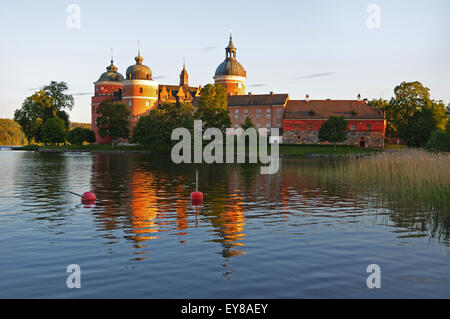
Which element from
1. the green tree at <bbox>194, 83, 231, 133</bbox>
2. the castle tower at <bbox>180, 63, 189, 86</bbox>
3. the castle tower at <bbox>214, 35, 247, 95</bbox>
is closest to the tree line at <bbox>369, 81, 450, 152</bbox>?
the green tree at <bbox>194, 83, 231, 133</bbox>

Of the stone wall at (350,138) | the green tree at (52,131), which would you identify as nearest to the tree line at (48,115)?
the green tree at (52,131)

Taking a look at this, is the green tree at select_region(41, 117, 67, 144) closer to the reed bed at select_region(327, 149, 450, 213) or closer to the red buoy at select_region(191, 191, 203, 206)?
the reed bed at select_region(327, 149, 450, 213)

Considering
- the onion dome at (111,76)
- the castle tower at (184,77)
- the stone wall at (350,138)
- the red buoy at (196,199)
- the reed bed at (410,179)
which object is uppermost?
the castle tower at (184,77)

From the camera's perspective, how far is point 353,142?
95.2m

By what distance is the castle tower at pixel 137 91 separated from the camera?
114 metres

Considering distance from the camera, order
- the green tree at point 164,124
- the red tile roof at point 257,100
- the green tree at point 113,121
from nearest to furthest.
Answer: the green tree at point 164,124
the green tree at point 113,121
the red tile roof at point 257,100

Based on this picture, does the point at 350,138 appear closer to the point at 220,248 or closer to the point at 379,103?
the point at 379,103

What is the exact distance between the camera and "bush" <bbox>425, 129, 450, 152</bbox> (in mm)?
43031

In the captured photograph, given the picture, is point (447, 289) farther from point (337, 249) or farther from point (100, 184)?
point (100, 184)

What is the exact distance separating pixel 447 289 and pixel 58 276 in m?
8.46

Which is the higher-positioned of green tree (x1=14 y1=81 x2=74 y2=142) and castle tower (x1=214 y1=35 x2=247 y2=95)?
castle tower (x1=214 y1=35 x2=247 y2=95)

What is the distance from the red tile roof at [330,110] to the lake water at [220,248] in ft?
257

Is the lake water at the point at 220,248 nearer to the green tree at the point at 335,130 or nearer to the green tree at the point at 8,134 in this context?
the green tree at the point at 335,130
